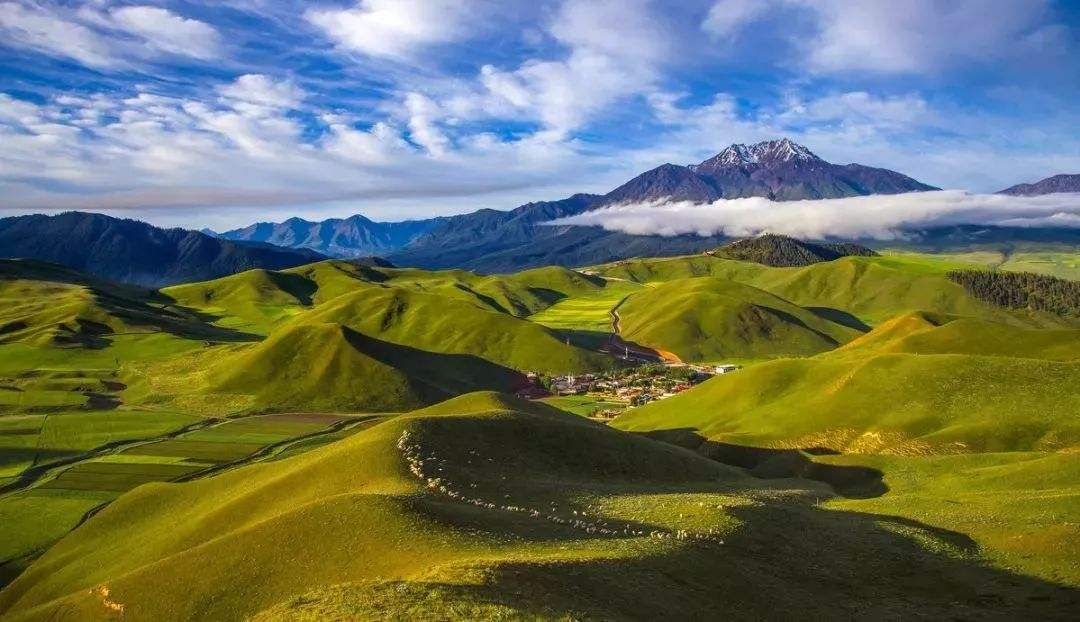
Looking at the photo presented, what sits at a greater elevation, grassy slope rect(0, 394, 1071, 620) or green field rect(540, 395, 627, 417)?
grassy slope rect(0, 394, 1071, 620)

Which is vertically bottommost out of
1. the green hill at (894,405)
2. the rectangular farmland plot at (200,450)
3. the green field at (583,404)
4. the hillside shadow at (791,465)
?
the green field at (583,404)

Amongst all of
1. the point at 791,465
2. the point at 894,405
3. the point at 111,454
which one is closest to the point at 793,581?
the point at 791,465

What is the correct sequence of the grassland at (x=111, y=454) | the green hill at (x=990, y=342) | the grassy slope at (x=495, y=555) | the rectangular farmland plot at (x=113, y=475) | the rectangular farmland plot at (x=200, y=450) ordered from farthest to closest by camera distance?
the green hill at (x=990, y=342) < the rectangular farmland plot at (x=200, y=450) < the rectangular farmland plot at (x=113, y=475) < the grassland at (x=111, y=454) < the grassy slope at (x=495, y=555)

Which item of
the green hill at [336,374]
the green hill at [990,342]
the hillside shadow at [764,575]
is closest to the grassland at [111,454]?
the green hill at [336,374]

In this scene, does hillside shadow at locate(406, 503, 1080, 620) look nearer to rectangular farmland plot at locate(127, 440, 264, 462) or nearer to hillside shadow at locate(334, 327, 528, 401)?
rectangular farmland plot at locate(127, 440, 264, 462)

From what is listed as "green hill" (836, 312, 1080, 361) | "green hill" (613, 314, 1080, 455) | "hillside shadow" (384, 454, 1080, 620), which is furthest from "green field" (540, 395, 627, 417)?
"hillside shadow" (384, 454, 1080, 620)

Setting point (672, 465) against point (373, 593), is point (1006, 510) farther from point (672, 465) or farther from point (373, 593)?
point (373, 593)

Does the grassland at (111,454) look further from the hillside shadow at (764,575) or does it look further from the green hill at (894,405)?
the green hill at (894,405)
